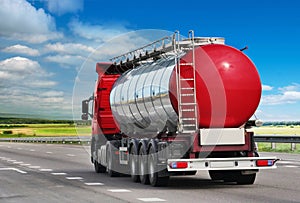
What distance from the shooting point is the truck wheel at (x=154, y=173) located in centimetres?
1567

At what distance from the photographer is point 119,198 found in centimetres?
1348

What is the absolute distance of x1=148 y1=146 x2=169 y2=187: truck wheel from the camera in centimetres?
1567

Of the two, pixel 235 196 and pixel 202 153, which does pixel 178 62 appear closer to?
pixel 202 153

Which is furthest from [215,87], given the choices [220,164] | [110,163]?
[110,163]

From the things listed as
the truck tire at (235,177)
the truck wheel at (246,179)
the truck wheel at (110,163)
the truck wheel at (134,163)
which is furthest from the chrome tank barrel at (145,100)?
the truck wheel at (246,179)

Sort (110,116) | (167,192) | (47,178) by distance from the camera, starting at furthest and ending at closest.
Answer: (110,116) < (47,178) < (167,192)

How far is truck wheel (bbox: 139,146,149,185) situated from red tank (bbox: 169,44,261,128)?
1914 millimetres

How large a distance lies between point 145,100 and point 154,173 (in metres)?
1.98

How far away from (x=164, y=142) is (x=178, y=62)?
1.87m

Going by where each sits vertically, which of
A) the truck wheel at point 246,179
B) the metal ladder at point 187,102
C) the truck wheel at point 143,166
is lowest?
the truck wheel at point 246,179

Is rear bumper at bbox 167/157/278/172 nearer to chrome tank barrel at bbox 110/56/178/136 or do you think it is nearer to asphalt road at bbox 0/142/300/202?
asphalt road at bbox 0/142/300/202

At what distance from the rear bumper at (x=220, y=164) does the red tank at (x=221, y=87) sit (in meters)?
0.82

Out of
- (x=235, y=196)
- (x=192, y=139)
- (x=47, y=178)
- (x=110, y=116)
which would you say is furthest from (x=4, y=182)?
(x=235, y=196)

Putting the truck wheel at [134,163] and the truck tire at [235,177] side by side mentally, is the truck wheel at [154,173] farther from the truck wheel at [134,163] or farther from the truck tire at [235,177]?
the truck tire at [235,177]
